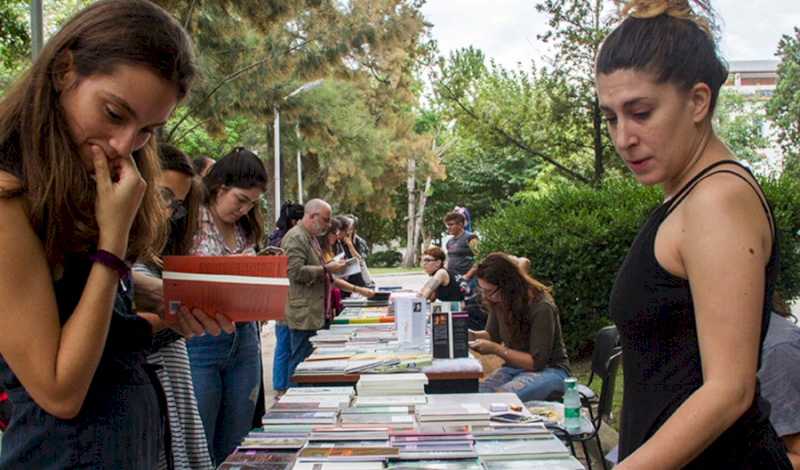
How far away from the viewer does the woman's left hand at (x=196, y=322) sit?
1832 mm

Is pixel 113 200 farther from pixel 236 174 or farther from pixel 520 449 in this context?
pixel 236 174

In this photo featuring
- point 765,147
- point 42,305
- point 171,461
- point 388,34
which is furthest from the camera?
point 765,147

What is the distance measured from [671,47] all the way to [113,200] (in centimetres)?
113

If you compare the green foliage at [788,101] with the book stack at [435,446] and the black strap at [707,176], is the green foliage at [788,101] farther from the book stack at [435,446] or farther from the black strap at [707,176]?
the black strap at [707,176]

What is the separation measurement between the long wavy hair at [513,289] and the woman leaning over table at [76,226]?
3704mm

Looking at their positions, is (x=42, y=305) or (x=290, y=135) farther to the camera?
(x=290, y=135)

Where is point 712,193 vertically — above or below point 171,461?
above

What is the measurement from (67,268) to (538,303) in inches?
154

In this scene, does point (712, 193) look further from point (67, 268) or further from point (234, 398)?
point (234, 398)

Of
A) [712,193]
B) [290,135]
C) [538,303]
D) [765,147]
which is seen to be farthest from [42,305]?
[765,147]

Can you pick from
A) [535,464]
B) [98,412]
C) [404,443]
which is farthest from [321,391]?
[98,412]

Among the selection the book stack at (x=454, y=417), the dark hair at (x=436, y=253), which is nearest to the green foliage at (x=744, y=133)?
the dark hair at (x=436, y=253)

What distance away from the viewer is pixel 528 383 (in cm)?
454

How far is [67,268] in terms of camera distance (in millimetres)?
1247
